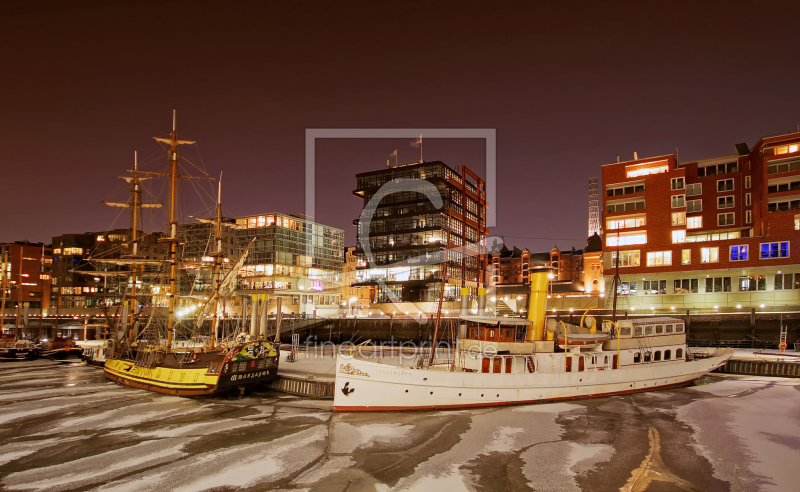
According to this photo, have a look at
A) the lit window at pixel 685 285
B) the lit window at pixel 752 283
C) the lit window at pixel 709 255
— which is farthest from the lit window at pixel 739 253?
the lit window at pixel 685 285

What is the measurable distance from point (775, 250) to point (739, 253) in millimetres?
3527

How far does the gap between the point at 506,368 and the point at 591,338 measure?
20.0ft

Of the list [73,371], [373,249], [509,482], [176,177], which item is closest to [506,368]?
[509,482]

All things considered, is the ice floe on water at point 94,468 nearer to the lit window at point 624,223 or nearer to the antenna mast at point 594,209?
the lit window at point 624,223

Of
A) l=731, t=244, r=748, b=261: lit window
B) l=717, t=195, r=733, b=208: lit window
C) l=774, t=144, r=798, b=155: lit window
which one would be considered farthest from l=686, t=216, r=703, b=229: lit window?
l=774, t=144, r=798, b=155: lit window

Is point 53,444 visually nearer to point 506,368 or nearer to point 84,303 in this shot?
A: point 506,368

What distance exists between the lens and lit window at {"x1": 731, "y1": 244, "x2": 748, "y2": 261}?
185 feet

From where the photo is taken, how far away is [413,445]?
62.2 ft

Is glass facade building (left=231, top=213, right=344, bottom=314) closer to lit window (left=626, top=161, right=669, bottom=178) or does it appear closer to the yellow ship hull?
lit window (left=626, top=161, right=669, bottom=178)

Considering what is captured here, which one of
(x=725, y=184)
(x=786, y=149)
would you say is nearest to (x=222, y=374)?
(x=725, y=184)

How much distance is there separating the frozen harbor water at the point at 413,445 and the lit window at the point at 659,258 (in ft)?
119

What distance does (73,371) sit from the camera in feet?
149

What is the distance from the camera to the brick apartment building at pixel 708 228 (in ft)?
180

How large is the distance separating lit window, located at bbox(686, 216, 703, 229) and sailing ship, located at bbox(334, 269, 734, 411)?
3896 centimetres
